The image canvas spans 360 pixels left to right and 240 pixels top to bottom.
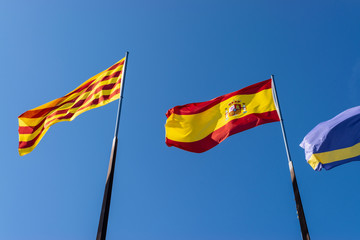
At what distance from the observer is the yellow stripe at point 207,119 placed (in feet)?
52.5

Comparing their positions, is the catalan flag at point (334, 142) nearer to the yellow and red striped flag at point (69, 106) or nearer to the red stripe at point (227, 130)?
the red stripe at point (227, 130)

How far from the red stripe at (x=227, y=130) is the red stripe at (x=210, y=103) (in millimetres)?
1546

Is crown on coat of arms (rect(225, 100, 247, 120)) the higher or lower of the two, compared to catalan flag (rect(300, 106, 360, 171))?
higher

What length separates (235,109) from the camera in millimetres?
15977

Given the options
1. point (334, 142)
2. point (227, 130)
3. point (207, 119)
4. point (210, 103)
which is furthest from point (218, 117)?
point (334, 142)

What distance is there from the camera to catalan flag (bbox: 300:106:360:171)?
15109 millimetres

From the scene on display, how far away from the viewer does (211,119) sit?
16.7 meters

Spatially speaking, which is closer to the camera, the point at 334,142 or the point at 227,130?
the point at 227,130

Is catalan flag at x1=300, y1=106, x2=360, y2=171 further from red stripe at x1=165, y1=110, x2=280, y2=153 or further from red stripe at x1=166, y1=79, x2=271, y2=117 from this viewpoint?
red stripe at x1=166, y1=79, x2=271, y2=117

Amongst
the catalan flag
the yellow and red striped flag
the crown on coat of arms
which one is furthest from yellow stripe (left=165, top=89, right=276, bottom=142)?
the yellow and red striped flag

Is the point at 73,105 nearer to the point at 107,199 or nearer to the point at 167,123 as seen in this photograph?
the point at 167,123

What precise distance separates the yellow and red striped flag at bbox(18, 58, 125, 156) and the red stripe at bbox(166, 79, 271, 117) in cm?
329

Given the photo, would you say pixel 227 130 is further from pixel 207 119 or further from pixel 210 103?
pixel 210 103

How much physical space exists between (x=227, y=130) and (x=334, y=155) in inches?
195
